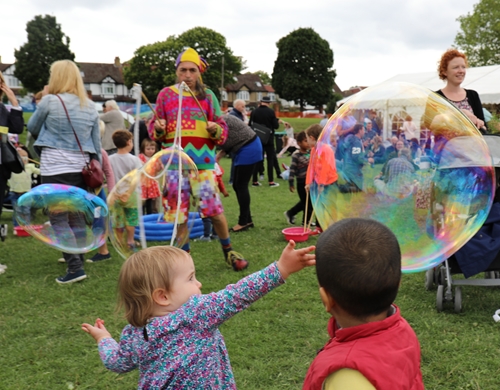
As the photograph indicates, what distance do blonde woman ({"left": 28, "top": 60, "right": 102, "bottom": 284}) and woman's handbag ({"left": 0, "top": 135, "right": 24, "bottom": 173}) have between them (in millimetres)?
431

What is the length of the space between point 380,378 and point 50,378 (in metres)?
2.52

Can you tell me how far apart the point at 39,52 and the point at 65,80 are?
5746 cm

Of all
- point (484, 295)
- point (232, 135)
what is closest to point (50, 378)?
point (484, 295)

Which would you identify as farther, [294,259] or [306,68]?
[306,68]

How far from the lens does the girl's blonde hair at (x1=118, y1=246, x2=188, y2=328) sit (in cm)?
183

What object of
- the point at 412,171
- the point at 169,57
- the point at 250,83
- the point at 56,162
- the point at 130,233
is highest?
the point at 169,57

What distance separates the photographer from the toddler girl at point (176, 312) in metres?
1.79

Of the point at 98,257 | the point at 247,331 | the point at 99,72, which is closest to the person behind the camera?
the point at 247,331

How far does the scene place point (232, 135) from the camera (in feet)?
23.5

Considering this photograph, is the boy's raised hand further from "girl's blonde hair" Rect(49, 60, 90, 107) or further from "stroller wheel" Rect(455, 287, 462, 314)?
"girl's blonde hair" Rect(49, 60, 90, 107)

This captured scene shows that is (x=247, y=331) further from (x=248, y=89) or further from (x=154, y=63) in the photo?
(x=248, y=89)

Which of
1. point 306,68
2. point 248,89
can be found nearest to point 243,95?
point 248,89

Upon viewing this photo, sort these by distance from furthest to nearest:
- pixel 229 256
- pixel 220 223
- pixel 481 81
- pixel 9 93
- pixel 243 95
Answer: pixel 243 95, pixel 481 81, pixel 229 256, pixel 220 223, pixel 9 93

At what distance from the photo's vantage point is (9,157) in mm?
5016
